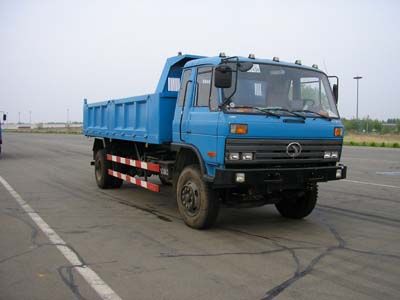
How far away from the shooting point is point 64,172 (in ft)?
48.7

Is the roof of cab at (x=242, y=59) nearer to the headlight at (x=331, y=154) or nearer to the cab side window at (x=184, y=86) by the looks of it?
the cab side window at (x=184, y=86)

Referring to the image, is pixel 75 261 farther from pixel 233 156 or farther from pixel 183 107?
pixel 183 107

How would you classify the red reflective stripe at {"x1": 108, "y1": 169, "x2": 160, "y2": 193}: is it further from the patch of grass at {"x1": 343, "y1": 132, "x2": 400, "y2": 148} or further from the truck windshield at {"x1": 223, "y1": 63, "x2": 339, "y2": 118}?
the patch of grass at {"x1": 343, "y1": 132, "x2": 400, "y2": 148}

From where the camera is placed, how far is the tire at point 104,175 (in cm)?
1130

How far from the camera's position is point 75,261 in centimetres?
539

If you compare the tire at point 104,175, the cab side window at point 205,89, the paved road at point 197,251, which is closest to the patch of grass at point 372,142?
the paved road at point 197,251

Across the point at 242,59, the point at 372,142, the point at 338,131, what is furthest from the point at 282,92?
the point at 372,142

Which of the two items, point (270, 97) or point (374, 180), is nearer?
point (270, 97)

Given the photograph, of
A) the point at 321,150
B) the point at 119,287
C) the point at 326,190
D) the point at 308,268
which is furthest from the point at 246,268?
the point at 326,190

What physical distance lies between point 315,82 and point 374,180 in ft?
23.1

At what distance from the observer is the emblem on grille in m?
6.67

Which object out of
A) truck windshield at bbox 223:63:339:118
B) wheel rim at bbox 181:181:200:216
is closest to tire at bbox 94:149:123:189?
wheel rim at bbox 181:181:200:216

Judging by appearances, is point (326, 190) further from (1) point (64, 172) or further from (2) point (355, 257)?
(1) point (64, 172)

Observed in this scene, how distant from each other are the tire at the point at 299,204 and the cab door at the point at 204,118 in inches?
67.5
